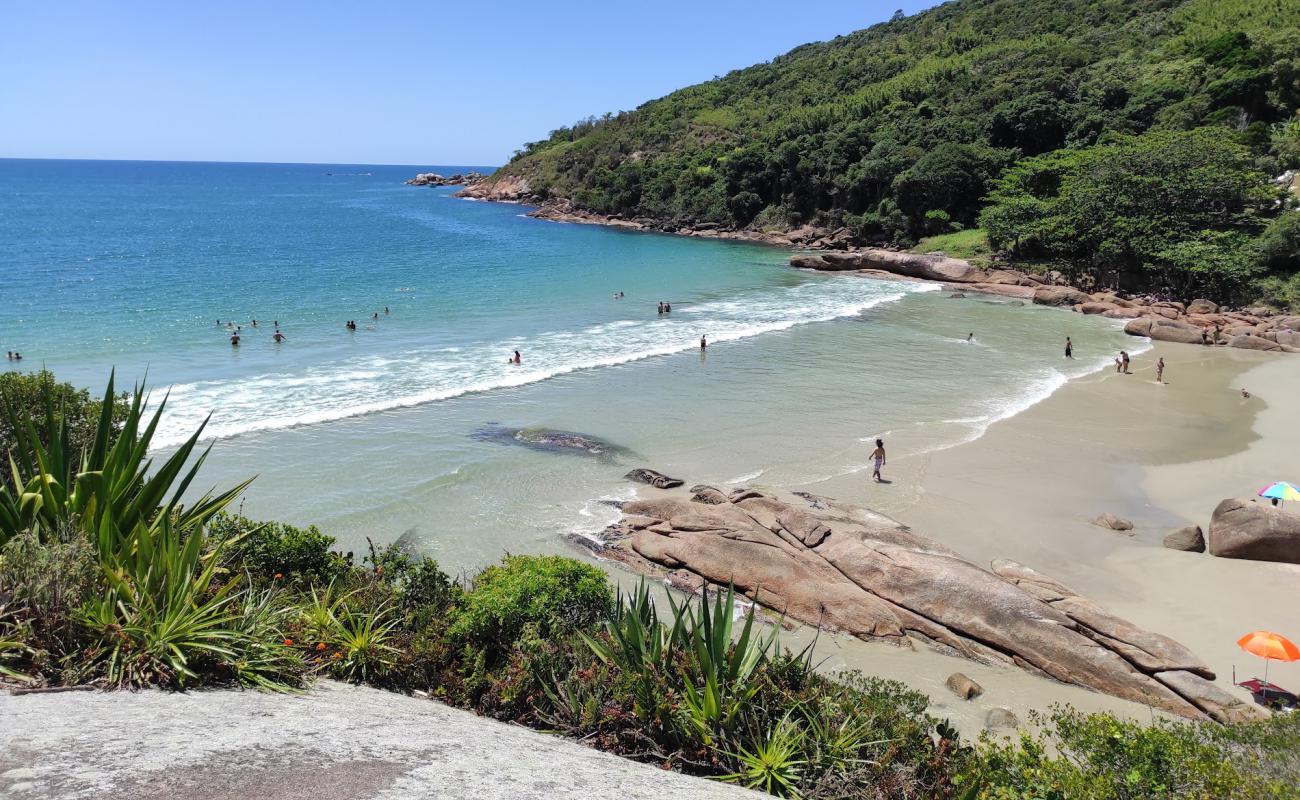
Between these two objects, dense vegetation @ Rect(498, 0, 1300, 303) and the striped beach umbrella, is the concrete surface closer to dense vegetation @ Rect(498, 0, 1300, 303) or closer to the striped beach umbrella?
the striped beach umbrella

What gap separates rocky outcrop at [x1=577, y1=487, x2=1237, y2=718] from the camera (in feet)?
34.6

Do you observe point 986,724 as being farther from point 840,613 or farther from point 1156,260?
point 1156,260

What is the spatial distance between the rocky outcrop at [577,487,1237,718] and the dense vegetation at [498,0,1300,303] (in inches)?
1509

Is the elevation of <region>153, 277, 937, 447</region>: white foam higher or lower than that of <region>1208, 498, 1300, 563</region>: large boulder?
higher

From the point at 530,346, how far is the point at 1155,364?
25947 millimetres

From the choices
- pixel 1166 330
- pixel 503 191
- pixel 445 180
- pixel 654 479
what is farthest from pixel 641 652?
Answer: pixel 445 180

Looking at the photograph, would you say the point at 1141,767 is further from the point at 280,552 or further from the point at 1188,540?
the point at 1188,540

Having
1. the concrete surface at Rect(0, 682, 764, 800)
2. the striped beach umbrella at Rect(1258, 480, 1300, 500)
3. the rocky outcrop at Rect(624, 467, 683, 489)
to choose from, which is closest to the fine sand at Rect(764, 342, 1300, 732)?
the striped beach umbrella at Rect(1258, 480, 1300, 500)

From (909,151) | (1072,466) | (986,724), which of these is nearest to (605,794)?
(986,724)

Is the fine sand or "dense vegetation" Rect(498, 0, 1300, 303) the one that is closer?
the fine sand

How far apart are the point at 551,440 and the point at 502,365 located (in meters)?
9.42

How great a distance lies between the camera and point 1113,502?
17016 millimetres

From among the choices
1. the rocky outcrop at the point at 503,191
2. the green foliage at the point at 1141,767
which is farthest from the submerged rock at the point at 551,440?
the rocky outcrop at the point at 503,191

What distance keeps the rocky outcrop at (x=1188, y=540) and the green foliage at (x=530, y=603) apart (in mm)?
11960
